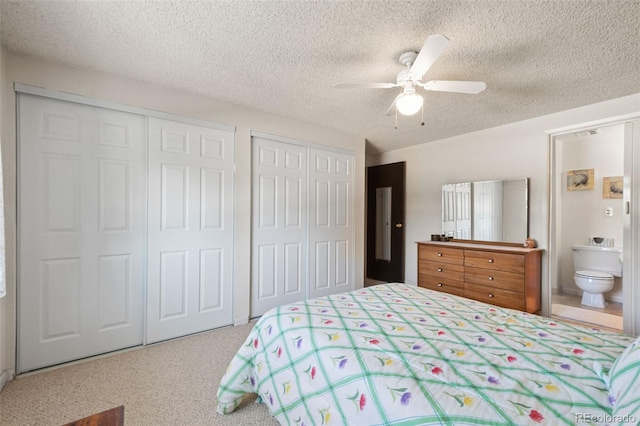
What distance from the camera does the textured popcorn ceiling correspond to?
1612 millimetres

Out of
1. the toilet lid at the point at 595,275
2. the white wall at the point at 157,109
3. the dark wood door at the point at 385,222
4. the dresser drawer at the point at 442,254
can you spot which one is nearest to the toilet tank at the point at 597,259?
the toilet lid at the point at 595,275

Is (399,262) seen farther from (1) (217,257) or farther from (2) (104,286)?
(2) (104,286)

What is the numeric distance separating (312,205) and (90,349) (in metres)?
2.53

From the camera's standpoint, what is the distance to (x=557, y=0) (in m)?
1.52

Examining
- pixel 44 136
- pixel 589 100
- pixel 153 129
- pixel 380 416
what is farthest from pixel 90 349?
pixel 589 100

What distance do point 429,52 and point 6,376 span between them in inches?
137

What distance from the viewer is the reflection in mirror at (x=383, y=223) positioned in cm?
491

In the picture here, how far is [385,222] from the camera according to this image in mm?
4973

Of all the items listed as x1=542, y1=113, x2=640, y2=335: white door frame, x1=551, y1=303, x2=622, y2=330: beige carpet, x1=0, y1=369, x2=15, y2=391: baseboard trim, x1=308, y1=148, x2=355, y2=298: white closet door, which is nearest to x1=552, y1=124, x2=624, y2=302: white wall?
x1=551, y1=303, x2=622, y2=330: beige carpet

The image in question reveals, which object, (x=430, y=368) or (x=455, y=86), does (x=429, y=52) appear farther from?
(x=430, y=368)

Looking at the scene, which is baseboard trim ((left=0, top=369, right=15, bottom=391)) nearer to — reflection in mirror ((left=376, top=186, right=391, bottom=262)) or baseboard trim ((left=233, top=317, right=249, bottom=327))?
baseboard trim ((left=233, top=317, right=249, bottom=327))

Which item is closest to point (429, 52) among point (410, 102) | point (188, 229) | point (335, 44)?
point (410, 102)

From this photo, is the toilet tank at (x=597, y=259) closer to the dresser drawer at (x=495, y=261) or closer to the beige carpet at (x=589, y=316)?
the beige carpet at (x=589, y=316)

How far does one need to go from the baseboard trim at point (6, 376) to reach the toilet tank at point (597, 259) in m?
6.15
